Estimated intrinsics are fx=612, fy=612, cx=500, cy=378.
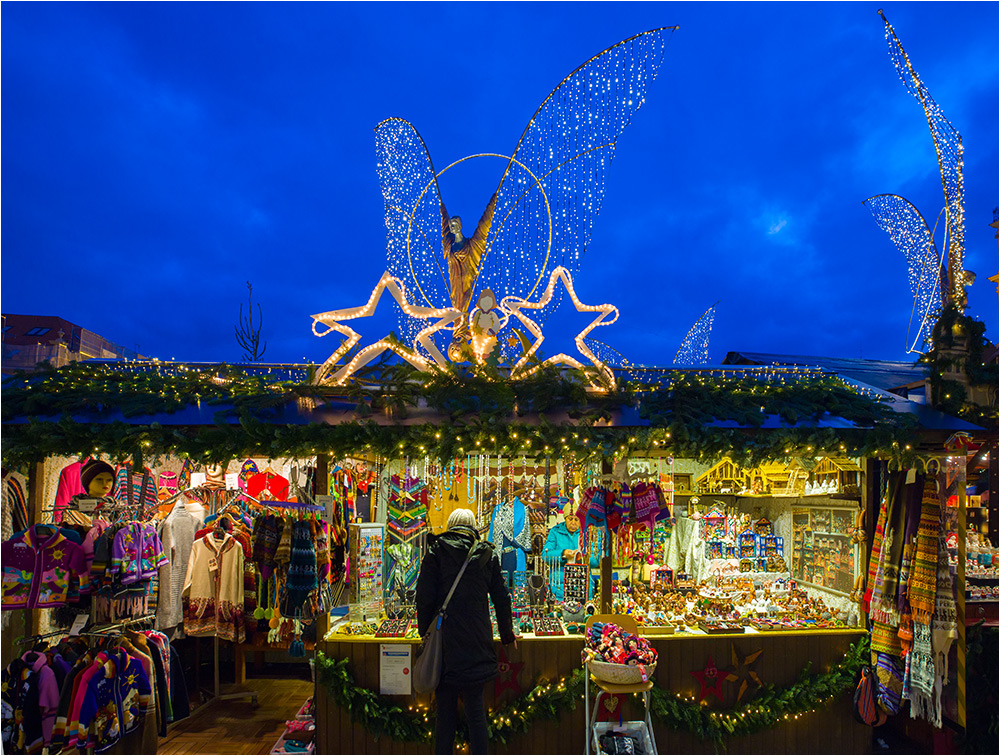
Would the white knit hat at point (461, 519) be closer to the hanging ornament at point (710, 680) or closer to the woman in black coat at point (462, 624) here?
the woman in black coat at point (462, 624)

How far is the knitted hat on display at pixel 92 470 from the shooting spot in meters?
4.77

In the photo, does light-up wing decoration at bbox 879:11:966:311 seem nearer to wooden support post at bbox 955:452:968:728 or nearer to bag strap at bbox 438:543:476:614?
wooden support post at bbox 955:452:968:728

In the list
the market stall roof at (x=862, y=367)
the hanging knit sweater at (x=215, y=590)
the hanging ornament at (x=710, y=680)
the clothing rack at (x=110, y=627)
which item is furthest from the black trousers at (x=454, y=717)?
the market stall roof at (x=862, y=367)

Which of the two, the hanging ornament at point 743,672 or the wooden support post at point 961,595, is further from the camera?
the hanging ornament at point 743,672

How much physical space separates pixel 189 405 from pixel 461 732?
311 cm

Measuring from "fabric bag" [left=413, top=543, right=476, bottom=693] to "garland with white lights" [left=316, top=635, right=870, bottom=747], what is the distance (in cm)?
104

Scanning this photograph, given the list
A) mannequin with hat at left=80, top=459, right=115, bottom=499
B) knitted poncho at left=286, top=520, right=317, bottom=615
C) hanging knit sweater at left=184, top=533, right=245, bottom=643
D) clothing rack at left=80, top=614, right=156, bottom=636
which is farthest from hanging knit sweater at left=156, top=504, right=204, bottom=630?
knitted poncho at left=286, top=520, right=317, bottom=615

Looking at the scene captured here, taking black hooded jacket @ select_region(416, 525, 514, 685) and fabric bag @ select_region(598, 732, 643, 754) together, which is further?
fabric bag @ select_region(598, 732, 643, 754)

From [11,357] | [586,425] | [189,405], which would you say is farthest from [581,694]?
[11,357]

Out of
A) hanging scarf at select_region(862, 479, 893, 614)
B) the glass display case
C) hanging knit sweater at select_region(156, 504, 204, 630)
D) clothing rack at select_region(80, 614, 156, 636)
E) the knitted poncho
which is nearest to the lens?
clothing rack at select_region(80, 614, 156, 636)

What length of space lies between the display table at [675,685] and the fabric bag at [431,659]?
98 cm

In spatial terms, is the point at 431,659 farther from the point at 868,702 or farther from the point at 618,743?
the point at 868,702

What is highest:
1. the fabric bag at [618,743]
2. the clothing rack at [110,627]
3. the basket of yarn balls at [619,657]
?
the clothing rack at [110,627]

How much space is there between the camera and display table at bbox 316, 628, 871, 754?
4.64 meters
